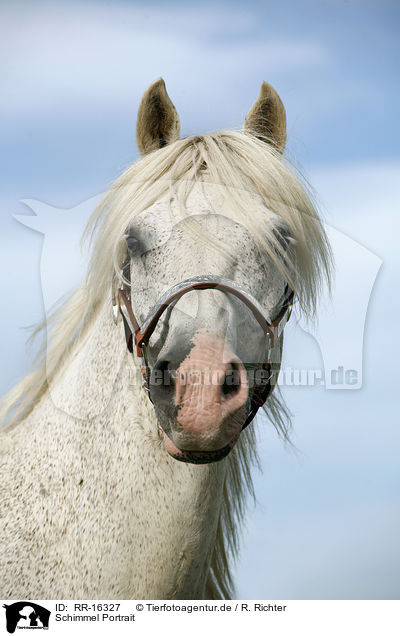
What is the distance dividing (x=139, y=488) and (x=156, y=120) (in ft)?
4.78

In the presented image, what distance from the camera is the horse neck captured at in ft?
6.84

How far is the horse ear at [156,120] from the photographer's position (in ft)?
8.21

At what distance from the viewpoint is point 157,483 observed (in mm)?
2092

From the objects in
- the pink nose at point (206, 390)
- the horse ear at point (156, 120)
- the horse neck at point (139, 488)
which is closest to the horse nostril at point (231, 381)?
the pink nose at point (206, 390)

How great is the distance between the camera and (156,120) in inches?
101

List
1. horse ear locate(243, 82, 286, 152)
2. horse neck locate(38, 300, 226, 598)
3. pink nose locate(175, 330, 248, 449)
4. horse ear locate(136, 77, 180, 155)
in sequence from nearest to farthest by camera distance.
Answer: pink nose locate(175, 330, 248, 449) → horse neck locate(38, 300, 226, 598) → horse ear locate(136, 77, 180, 155) → horse ear locate(243, 82, 286, 152)
